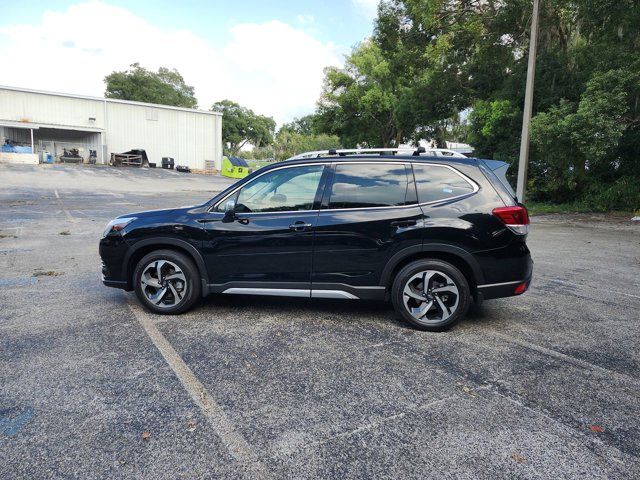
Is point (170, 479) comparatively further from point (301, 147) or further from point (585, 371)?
point (301, 147)

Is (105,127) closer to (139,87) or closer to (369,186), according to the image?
(139,87)

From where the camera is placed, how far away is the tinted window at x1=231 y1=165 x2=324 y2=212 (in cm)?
471

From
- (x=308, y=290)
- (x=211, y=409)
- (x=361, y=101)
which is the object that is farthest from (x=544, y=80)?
(x=361, y=101)

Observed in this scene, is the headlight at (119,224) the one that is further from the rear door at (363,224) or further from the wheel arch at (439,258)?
the wheel arch at (439,258)

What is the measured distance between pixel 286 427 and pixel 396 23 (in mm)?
21894

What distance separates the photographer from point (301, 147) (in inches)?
3477

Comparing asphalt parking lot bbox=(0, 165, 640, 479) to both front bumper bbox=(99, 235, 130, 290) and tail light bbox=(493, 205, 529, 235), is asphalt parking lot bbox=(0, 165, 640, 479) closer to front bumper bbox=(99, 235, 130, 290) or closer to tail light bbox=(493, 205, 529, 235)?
front bumper bbox=(99, 235, 130, 290)

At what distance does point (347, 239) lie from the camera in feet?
14.8

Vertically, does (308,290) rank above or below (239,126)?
below

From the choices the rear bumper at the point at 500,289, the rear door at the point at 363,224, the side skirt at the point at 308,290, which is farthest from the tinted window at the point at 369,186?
the rear bumper at the point at 500,289

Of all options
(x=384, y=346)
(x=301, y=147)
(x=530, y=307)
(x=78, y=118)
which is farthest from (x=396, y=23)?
(x=301, y=147)

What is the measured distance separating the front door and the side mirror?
2cm

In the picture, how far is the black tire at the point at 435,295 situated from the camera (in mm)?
4375

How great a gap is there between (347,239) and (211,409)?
2076 mm
